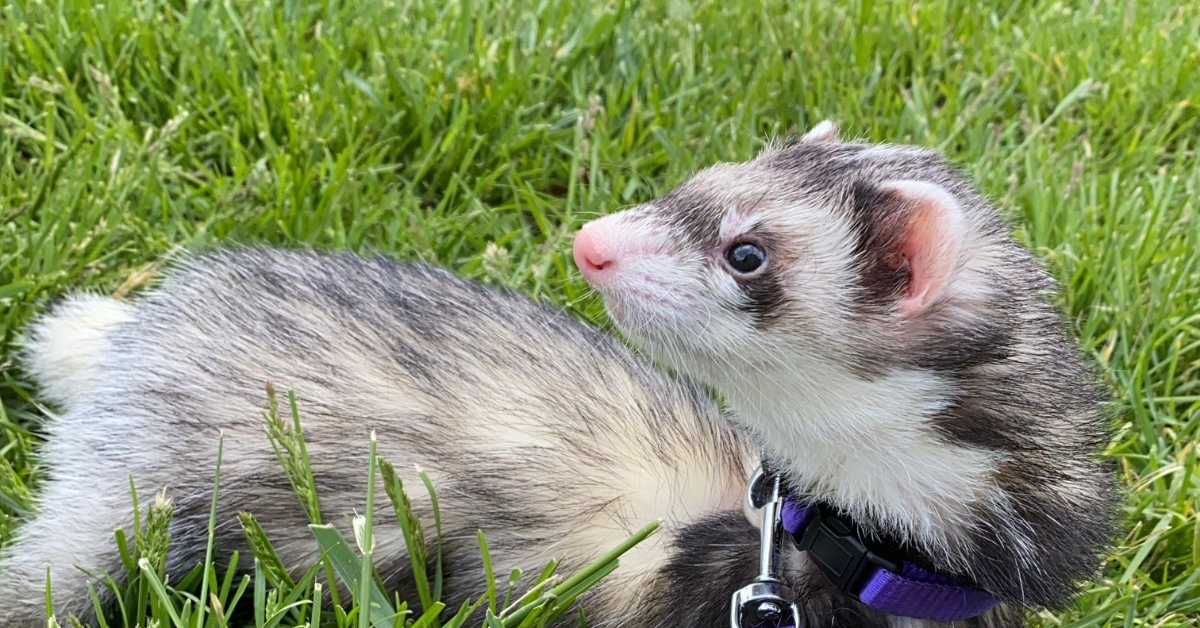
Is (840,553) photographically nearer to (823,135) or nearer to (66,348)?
(823,135)

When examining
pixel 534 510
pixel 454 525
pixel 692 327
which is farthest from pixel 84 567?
pixel 692 327

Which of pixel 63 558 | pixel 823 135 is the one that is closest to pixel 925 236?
pixel 823 135

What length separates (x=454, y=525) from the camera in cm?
218

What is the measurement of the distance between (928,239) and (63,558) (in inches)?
76.5

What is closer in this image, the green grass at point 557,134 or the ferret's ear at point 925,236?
the ferret's ear at point 925,236

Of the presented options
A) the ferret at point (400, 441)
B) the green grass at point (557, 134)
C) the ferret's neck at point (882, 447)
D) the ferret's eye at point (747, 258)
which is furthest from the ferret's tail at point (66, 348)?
the ferret's neck at point (882, 447)

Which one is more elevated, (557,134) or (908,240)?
(908,240)

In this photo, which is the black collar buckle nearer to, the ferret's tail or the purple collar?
the purple collar

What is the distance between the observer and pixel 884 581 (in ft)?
5.76

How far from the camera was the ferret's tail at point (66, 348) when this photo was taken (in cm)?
276

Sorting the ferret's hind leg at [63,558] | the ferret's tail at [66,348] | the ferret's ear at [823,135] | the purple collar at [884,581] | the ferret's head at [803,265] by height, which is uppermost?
the ferret's ear at [823,135]

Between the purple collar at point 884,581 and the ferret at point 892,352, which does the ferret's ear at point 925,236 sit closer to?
the ferret at point 892,352

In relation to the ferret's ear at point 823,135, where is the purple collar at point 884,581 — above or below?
below

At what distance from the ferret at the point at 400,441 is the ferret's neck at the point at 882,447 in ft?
0.88
